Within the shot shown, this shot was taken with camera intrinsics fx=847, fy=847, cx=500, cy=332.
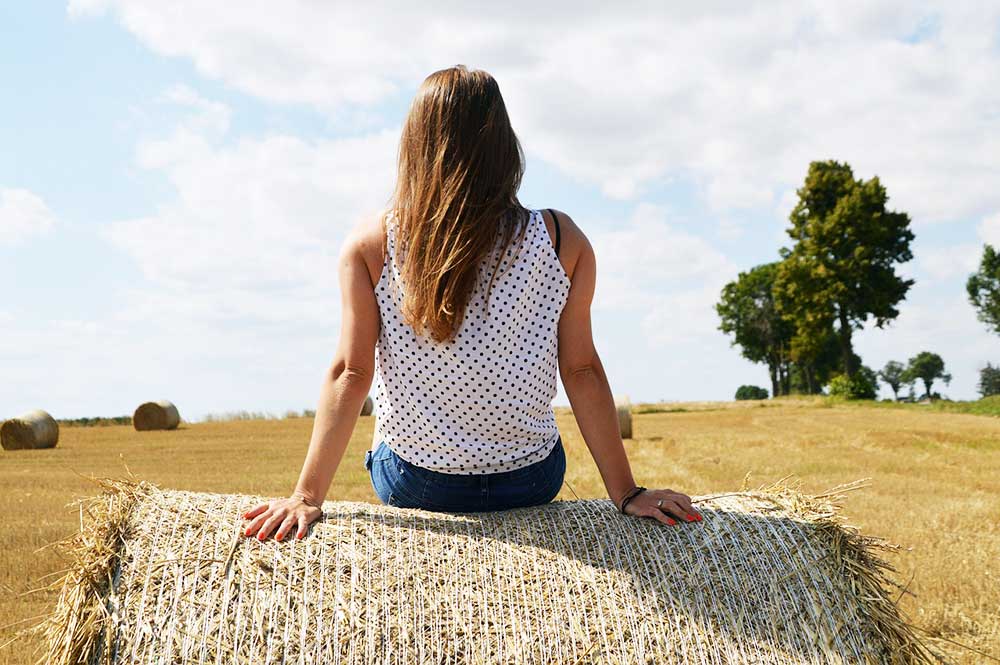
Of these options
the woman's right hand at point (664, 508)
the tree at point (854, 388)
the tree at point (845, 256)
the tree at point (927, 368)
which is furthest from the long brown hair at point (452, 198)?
the tree at point (927, 368)

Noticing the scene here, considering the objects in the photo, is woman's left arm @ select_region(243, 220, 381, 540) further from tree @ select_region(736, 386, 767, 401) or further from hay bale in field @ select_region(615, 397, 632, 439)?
tree @ select_region(736, 386, 767, 401)

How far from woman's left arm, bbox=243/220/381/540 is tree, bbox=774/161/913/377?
33740 millimetres

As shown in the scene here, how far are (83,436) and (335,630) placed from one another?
57.1 feet

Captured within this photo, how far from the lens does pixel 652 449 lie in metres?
13.4

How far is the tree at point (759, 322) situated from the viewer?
51.2 meters

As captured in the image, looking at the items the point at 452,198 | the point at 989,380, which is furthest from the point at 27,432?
the point at 989,380

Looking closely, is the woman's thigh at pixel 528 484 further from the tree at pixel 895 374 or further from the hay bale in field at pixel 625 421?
the tree at pixel 895 374

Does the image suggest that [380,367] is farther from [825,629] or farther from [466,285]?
[825,629]

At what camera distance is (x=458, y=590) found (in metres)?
2.67

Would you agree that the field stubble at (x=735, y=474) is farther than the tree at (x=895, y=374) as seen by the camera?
No

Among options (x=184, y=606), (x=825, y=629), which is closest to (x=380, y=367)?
(x=184, y=606)

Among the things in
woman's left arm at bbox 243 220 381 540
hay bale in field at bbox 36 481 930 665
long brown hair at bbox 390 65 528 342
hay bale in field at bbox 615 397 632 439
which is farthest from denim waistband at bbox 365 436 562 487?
hay bale in field at bbox 615 397 632 439

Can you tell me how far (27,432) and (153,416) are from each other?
344 centimetres

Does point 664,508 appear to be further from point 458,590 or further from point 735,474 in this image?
point 735,474
